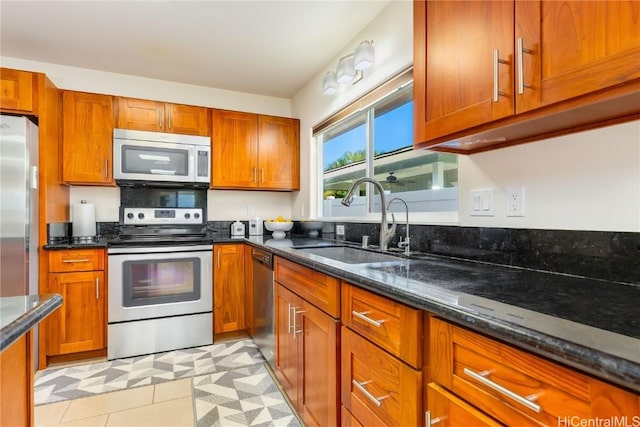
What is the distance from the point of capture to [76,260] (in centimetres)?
241

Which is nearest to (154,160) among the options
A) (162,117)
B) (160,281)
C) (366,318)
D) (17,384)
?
(162,117)

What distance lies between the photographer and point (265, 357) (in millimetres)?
2379

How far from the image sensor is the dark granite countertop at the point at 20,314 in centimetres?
58

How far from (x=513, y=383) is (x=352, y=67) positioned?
2.03 m

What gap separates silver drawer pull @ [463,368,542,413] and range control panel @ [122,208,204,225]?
2929 millimetres

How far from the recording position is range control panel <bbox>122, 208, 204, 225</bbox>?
2.97m

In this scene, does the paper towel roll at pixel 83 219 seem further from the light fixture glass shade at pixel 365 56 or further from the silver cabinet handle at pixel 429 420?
the silver cabinet handle at pixel 429 420

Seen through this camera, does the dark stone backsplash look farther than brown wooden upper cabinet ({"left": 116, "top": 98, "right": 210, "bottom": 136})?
No

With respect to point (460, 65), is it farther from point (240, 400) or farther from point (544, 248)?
point (240, 400)

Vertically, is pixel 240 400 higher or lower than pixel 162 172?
lower

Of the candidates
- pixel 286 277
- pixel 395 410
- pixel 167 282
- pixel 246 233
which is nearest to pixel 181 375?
pixel 167 282

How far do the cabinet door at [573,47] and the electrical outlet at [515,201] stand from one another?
0.45 meters

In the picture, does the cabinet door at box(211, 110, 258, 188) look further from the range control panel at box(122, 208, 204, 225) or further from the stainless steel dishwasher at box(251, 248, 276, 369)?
the stainless steel dishwasher at box(251, 248, 276, 369)

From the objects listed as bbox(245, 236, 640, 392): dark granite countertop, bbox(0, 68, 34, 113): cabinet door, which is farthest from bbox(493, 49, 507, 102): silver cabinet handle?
bbox(0, 68, 34, 113): cabinet door
